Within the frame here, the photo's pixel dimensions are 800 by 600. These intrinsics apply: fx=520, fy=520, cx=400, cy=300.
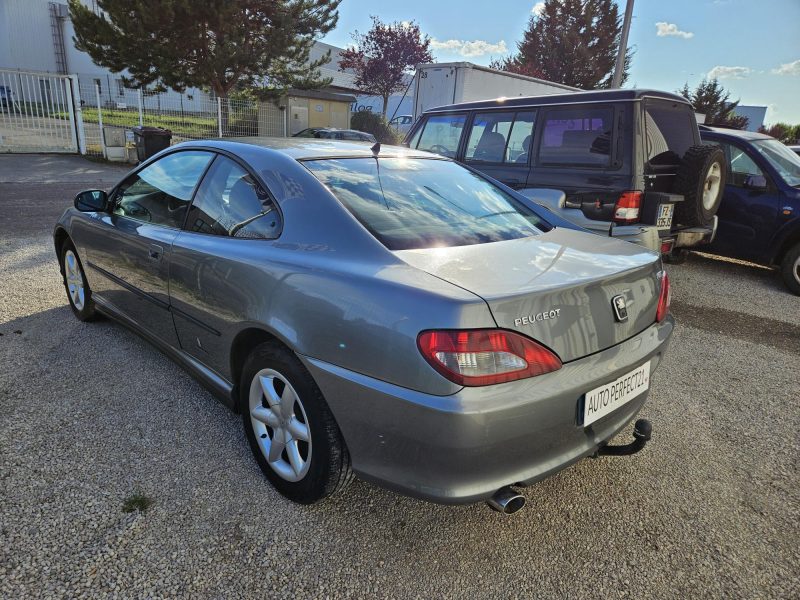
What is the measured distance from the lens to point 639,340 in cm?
209

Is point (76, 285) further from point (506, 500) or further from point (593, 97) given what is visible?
point (593, 97)

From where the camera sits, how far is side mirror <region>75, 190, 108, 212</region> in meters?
3.47

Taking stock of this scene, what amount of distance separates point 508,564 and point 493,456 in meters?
0.55

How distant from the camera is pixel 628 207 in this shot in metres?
4.73

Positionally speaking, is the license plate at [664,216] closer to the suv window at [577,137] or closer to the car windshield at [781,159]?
the suv window at [577,137]

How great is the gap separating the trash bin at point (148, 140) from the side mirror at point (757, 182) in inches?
538

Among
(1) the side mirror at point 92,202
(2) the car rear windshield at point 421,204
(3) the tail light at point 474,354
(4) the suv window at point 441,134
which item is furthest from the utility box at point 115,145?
(3) the tail light at point 474,354

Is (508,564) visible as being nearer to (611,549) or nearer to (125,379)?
(611,549)

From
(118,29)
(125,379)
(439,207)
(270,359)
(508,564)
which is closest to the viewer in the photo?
(508,564)

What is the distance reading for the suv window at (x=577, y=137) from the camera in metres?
4.89

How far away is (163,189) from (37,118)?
1759cm

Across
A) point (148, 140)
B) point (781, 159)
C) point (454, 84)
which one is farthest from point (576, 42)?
point (781, 159)

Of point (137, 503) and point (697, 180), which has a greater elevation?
point (697, 180)

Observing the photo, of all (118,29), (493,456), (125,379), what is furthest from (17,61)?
(493,456)
